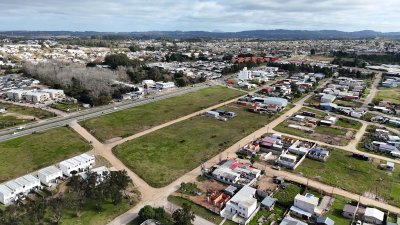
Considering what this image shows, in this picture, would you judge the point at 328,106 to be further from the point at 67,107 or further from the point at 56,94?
the point at 56,94

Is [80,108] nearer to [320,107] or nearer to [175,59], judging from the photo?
[320,107]

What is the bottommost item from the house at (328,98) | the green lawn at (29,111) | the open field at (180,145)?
the open field at (180,145)

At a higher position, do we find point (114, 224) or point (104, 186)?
point (104, 186)

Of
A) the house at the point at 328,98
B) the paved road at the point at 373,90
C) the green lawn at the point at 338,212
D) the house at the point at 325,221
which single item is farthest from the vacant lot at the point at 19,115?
the paved road at the point at 373,90

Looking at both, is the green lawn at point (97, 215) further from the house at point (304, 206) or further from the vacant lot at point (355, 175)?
the vacant lot at point (355, 175)

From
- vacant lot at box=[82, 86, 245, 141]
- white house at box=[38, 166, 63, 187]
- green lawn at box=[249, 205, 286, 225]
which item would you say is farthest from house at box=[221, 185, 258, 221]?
vacant lot at box=[82, 86, 245, 141]

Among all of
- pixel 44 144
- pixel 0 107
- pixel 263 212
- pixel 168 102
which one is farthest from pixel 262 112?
pixel 0 107

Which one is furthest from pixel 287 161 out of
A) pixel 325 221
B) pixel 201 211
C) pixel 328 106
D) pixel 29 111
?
pixel 29 111
